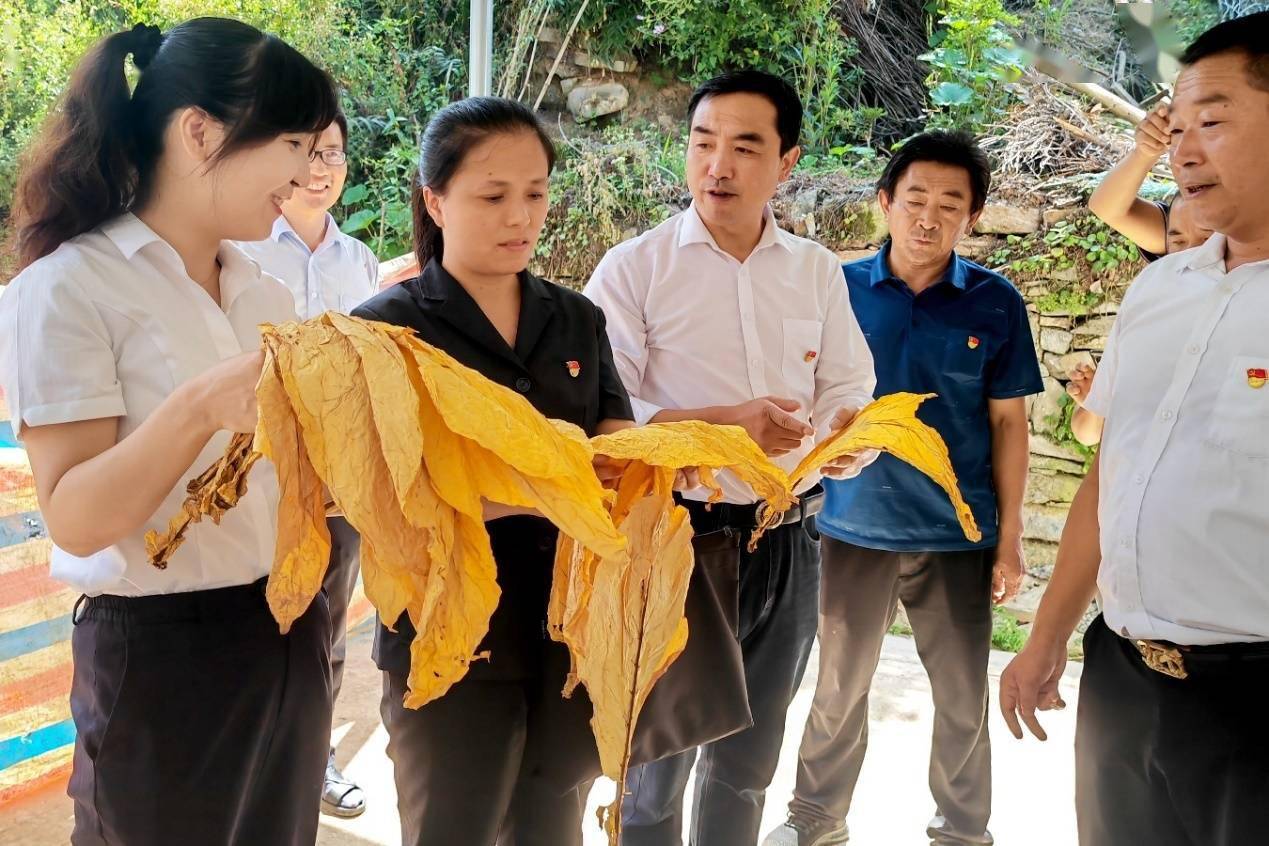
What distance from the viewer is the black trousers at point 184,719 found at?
1.09 meters

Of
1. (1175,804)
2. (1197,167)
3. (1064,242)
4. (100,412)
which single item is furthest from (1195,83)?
(1064,242)

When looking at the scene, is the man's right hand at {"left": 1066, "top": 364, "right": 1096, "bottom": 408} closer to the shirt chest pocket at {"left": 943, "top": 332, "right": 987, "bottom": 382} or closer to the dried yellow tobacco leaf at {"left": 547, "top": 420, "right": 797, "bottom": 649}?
the shirt chest pocket at {"left": 943, "top": 332, "right": 987, "bottom": 382}

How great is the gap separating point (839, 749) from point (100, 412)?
6.02 feet

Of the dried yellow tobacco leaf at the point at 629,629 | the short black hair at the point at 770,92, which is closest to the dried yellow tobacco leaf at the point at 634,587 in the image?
the dried yellow tobacco leaf at the point at 629,629

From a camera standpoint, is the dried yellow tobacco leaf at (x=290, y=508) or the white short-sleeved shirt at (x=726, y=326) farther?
the white short-sleeved shirt at (x=726, y=326)

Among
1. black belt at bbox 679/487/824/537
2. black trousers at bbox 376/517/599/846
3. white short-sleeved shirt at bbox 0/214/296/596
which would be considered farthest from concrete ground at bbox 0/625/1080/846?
white short-sleeved shirt at bbox 0/214/296/596

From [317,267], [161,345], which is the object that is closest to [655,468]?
[161,345]

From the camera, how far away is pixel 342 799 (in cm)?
246

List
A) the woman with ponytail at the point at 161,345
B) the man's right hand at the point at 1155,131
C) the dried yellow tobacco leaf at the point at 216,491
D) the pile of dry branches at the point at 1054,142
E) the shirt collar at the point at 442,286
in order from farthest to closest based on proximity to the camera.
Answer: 1. the pile of dry branches at the point at 1054,142
2. the man's right hand at the point at 1155,131
3. the shirt collar at the point at 442,286
4. the woman with ponytail at the point at 161,345
5. the dried yellow tobacco leaf at the point at 216,491

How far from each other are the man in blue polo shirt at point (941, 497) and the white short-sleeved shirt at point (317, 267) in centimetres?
130

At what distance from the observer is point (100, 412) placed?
1020 mm

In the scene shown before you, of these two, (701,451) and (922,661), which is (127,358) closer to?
(701,451)

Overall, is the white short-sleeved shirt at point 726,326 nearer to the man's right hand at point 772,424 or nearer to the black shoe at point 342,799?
the man's right hand at point 772,424

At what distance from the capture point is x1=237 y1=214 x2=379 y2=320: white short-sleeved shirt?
242 centimetres
